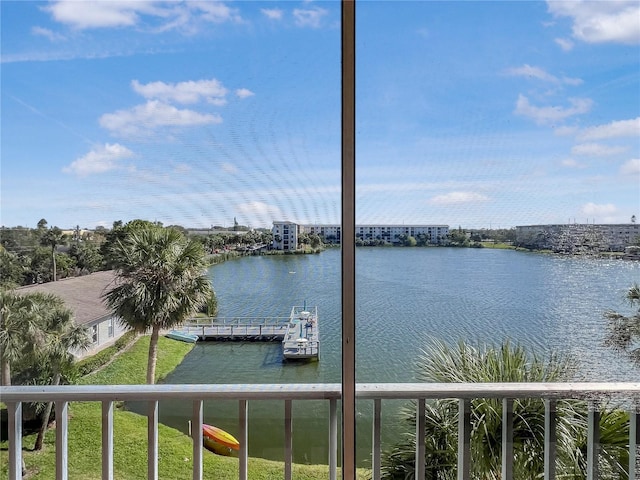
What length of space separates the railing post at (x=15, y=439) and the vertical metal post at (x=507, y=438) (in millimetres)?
1639

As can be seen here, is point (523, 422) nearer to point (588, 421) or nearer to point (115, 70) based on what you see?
point (588, 421)

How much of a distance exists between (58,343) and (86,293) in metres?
0.21

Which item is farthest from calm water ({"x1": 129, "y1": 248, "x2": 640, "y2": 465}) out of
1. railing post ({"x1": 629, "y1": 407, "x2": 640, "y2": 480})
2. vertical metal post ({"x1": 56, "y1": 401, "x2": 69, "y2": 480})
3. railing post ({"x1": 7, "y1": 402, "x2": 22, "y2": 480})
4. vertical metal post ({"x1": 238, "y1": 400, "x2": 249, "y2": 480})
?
railing post ({"x1": 7, "y1": 402, "x2": 22, "y2": 480})

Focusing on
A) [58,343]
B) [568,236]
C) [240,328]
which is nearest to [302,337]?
[240,328]

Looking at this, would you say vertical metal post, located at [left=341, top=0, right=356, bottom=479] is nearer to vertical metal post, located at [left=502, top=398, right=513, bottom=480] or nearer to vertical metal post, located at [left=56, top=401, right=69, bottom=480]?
vertical metal post, located at [left=502, top=398, right=513, bottom=480]

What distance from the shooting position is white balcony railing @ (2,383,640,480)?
1618mm

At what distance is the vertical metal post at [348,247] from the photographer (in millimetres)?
1613

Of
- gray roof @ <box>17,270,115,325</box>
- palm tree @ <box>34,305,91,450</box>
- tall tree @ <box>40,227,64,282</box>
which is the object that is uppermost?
tall tree @ <box>40,227,64,282</box>

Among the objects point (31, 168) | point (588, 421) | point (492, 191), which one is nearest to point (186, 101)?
point (31, 168)

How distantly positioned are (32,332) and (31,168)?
0.57 meters

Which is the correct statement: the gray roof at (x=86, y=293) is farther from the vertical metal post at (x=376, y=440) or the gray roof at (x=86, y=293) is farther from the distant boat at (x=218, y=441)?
the vertical metal post at (x=376, y=440)

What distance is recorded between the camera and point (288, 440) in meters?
1.65

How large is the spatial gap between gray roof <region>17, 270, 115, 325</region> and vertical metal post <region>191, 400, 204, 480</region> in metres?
0.44

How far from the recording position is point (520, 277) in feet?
5.42
